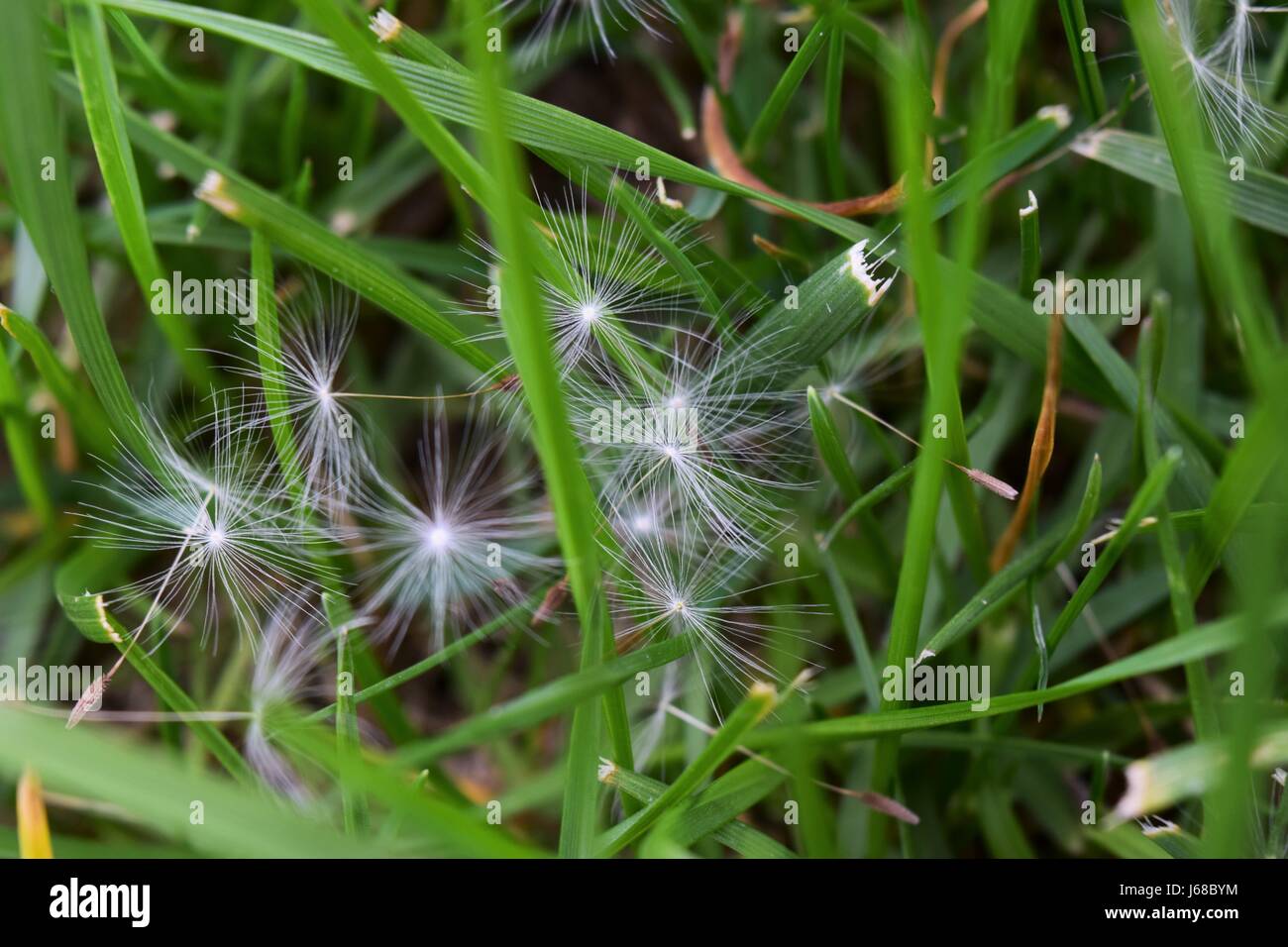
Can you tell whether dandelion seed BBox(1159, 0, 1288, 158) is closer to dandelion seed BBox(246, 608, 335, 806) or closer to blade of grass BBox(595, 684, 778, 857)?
blade of grass BBox(595, 684, 778, 857)

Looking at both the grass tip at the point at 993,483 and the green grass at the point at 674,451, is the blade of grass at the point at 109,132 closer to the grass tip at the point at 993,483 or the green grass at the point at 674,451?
the green grass at the point at 674,451
